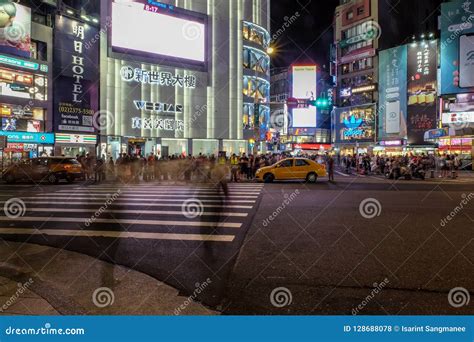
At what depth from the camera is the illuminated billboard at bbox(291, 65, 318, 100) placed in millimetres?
94812

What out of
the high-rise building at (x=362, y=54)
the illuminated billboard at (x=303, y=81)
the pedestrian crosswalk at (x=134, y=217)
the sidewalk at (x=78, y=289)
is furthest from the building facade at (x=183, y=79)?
the illuminated billboard at (x=303, y=81)

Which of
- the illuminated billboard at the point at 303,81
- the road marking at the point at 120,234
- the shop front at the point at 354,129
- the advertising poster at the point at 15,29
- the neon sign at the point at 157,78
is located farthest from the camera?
the illuminated billboard at the point at 303,81

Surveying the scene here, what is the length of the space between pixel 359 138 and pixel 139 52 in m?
47.5

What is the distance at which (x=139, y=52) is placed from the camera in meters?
38.1

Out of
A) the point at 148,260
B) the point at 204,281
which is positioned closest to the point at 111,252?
the point at 148,260

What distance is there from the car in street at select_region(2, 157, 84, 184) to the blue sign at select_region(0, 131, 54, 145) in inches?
339

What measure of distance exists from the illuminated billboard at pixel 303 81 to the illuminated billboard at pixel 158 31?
2223 inches

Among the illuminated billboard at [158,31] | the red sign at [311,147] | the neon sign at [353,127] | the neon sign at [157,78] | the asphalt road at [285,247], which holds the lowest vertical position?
the asphalt road at [285,247]

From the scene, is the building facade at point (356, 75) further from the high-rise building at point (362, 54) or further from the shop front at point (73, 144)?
the shop front at point (73, 144)

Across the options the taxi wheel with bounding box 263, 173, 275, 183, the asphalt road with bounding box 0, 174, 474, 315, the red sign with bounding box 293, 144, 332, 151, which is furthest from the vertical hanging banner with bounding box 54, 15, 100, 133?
the red sign with bounding box 293, 144, 332, 151

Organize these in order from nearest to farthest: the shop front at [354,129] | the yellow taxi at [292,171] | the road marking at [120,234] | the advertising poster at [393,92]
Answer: the road marking at [120,234], the yellow taxi at [292,171], the advertising poster at [393,92], the shop front at [354,129]

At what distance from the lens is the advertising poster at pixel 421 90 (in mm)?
56312

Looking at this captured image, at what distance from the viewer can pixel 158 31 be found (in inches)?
1544

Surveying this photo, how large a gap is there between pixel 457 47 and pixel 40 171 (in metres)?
44.7
